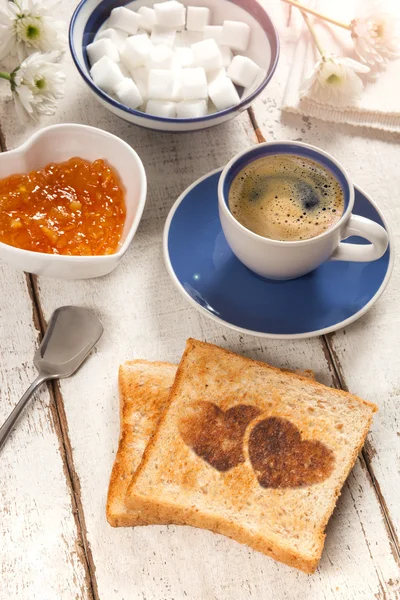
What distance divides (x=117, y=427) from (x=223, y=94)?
1.04 meters

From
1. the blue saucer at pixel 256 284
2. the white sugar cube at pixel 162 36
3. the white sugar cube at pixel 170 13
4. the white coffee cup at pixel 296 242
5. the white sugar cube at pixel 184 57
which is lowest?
the blue saucer at pixel 256 284

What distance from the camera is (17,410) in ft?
6.03

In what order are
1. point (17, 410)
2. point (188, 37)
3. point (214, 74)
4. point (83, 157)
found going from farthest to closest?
point (188, 37) < point (214, 74) < point (83, 157) < point (17, 410)

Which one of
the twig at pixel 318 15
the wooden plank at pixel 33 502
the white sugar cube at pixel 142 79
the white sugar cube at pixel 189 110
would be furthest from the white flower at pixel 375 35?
the wooden plank at pixel 33 502

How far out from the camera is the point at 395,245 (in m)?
2.13

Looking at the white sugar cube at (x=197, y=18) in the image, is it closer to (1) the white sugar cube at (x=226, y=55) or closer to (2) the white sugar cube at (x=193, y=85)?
(1) the white sugar cube at (x=226, y=55)

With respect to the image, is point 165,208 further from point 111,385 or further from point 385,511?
point 385,511

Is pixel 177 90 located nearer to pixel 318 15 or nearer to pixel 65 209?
pixel 65 209

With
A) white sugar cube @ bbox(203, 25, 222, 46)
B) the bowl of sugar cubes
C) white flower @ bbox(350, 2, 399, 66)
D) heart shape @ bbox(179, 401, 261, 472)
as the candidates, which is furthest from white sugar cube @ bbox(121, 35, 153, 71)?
heart shape @ bbox(179, 401, 261, 472)

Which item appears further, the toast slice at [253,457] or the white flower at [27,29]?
the white flower at [27,29]

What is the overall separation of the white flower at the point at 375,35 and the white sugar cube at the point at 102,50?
2.67 feet

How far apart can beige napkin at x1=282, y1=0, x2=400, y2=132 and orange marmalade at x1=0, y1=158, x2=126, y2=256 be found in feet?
2.38

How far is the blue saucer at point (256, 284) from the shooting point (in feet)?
6.23

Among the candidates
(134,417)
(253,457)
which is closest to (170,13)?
(134,417)
